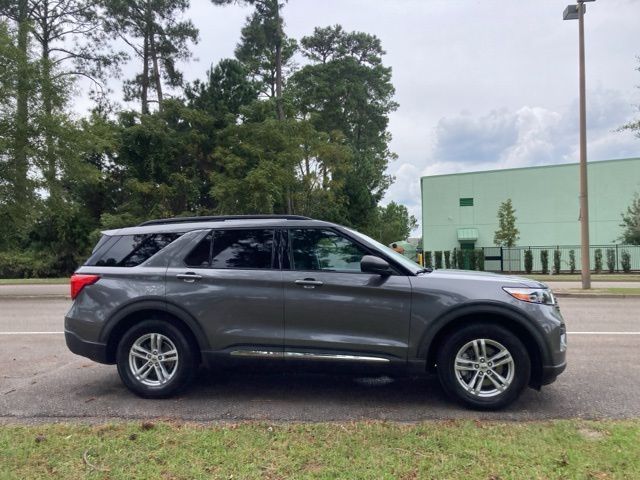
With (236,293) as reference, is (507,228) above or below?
above

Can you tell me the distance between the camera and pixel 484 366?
4.47m

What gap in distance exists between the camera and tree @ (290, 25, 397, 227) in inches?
1601

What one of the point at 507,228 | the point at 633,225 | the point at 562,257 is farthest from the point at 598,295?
the point at 562,257

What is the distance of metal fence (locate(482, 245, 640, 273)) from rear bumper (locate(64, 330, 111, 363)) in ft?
103

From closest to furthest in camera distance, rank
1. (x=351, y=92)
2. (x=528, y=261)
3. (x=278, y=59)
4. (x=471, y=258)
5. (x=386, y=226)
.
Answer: (x=528, y=261) → (x=278, y=59) → (x=471, y=258) → (x=351, y=92) → (x=386, y=226)

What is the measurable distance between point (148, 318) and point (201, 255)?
2.68ft

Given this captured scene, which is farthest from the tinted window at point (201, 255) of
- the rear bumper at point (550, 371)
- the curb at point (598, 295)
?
the curb at point (598, 295)

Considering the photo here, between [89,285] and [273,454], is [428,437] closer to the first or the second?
[273,454]

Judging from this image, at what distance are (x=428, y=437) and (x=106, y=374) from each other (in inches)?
158

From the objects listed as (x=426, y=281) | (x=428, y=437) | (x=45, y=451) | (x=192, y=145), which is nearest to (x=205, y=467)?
(x=45, y=451)

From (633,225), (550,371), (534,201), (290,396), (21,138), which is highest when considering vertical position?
(21,138)

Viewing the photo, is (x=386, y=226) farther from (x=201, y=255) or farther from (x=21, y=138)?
(x=201, y=255)

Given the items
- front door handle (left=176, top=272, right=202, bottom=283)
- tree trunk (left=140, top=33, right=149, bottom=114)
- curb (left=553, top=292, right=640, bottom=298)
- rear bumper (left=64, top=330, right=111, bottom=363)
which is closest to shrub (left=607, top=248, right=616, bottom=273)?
curb (left=553, top=292, right=640, bottom=298)

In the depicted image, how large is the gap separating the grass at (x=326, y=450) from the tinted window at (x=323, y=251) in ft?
4.73
